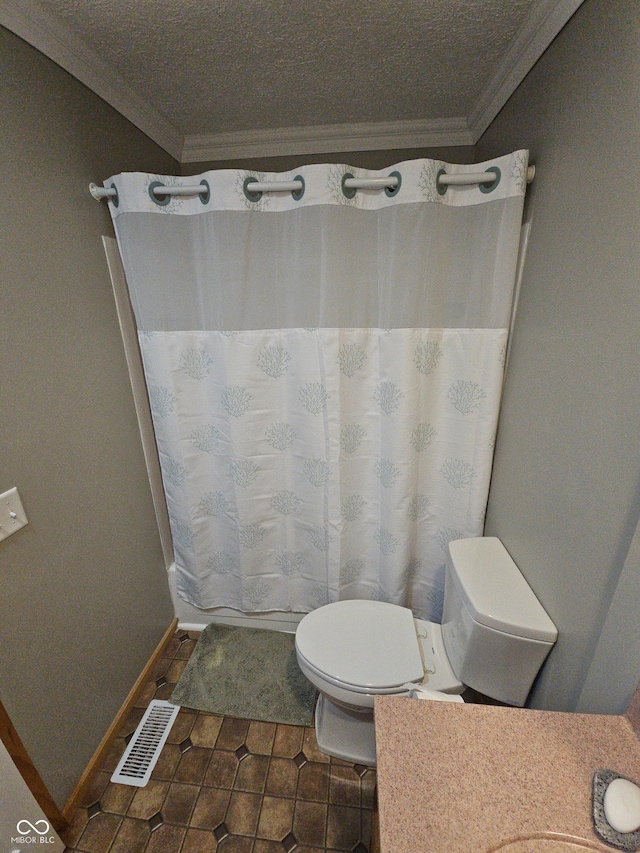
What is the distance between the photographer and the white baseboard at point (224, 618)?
1.76 m

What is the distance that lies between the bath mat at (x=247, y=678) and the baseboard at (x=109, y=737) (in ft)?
0.51

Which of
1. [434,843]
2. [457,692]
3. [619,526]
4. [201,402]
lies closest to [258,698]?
[457,692]

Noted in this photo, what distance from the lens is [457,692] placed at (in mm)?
1118

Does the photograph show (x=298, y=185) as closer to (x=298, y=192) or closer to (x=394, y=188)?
(x=298, y=192)

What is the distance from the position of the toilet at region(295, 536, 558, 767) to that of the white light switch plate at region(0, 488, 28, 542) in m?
0.95

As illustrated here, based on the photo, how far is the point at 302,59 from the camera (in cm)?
105

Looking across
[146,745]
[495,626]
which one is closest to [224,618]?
[146,745]

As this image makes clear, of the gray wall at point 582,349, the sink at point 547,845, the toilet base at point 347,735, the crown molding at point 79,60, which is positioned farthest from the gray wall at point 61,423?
the gray wall at point 582,349

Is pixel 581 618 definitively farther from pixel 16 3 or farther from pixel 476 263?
pixel 16 3

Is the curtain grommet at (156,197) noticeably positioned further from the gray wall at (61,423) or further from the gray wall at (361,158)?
the gray wall at (361,158)

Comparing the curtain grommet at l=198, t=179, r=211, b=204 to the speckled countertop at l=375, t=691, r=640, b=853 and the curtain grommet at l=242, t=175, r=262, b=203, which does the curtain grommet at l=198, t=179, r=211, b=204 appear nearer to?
the curtain grommet at l=242, t=175, r=262, b=203

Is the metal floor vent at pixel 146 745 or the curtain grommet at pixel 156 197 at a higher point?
the curtain grommet at pixel 156 197

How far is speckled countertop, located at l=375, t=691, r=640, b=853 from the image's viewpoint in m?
0.55

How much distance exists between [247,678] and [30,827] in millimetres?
762
